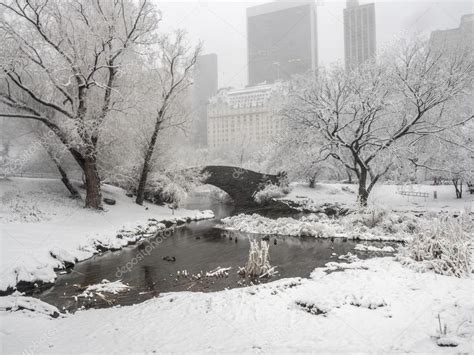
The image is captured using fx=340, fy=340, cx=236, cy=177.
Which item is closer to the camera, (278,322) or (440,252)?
(278,322)

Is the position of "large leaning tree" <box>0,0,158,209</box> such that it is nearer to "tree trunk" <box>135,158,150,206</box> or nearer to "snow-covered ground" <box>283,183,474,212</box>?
"tree trunk" <box>135,158,150,206</box>

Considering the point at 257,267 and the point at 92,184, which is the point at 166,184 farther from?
the point at 257,267

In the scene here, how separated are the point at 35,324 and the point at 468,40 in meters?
29.1

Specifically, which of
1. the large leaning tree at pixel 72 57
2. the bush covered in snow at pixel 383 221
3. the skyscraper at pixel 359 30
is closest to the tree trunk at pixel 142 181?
the large leaning tree at pixel 72 57

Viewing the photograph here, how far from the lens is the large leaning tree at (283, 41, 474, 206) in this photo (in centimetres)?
2164

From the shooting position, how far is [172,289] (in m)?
9.62

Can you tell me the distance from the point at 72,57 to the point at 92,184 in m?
7.26

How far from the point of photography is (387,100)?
74.1 ft

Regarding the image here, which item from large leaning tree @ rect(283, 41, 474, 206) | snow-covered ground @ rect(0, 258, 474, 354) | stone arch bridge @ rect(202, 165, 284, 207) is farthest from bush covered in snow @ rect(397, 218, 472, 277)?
stone arch bridge @ rect(202, 165, 284, 207)

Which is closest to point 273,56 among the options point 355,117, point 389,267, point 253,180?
point 253,180

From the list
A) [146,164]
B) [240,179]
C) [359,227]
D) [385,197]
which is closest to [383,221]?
[359,227]

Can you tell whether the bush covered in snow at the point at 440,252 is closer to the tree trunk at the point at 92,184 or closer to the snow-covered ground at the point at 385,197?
the snow-covered ground at the point at 385,197

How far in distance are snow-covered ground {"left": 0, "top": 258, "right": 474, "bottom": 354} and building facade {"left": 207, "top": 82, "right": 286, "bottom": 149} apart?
99.4 metres

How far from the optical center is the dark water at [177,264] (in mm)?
9477
